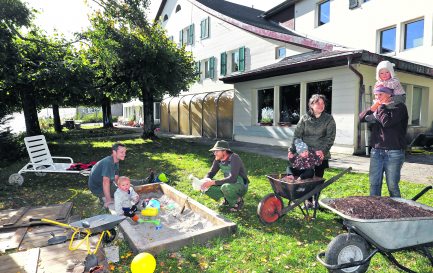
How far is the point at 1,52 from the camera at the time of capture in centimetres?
981

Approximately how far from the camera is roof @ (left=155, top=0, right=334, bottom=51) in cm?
1313

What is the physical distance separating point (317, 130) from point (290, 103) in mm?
9055

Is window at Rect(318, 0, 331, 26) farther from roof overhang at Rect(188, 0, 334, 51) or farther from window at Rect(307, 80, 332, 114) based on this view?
window at Rect(307, 80, 332, 114)

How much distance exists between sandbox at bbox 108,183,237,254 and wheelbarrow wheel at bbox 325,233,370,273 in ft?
5.46

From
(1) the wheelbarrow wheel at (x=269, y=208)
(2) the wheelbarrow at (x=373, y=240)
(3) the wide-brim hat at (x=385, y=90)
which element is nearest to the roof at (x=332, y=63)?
(3) the wide-brim hat at (x=385, y=90)

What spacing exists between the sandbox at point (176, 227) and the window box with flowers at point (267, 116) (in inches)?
372

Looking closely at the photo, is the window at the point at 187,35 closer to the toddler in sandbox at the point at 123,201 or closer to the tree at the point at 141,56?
the tree at the point at 141,56

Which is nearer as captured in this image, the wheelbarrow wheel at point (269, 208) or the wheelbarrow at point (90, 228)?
the wheelbarrow at point (90, 228)

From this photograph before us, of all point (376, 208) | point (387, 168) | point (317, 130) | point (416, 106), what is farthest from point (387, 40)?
point (376, 208)

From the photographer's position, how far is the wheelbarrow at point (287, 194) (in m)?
4.34

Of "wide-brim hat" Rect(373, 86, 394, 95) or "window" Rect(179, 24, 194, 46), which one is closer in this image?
"wide-brim hat" Rect(373, 86, 394, 95)

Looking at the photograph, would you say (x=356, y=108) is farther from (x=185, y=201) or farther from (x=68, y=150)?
(x=68, y=150)

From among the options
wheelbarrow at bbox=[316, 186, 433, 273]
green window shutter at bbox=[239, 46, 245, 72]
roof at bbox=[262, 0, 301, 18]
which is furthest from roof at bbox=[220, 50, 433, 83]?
roof at bbox=[262, 0, 301, 18]

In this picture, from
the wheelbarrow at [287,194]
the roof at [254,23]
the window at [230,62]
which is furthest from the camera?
the window at [230,62]
